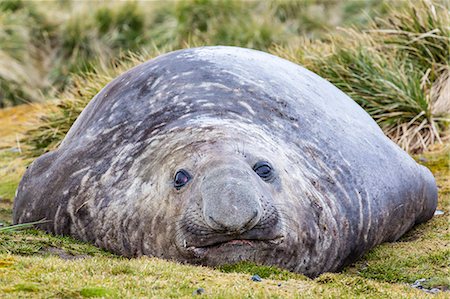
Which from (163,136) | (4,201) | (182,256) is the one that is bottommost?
(4,201)

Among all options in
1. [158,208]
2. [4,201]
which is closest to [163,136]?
[158,208]

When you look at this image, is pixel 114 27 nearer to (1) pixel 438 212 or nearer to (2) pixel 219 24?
(2) pixel 219 24

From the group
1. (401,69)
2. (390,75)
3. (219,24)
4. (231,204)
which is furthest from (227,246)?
(219,24)

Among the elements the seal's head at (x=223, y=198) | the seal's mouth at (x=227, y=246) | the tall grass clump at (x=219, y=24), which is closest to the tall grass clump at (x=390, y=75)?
the tall grass clump at (x=219, y=24)

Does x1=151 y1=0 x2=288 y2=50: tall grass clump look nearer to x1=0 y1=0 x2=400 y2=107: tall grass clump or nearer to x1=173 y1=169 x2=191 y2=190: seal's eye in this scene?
x1=0 y1=0 x2=400 y2=107: tall grass clump

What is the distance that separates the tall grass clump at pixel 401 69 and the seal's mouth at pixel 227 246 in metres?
5.09

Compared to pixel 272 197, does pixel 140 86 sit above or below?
above

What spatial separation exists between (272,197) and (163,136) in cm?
99

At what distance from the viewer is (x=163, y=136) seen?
6.09 metres

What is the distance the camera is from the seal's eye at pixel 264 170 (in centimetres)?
552

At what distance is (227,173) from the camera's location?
17.2 feet

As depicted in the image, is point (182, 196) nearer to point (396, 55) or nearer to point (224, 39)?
point (396, 55)

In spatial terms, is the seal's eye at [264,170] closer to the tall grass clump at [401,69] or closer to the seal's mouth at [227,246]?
the seal's mouth at [227,246]

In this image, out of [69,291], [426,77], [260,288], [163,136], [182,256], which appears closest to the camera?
[69,291]
